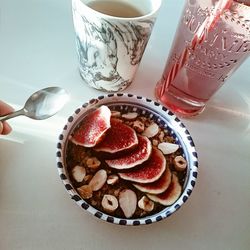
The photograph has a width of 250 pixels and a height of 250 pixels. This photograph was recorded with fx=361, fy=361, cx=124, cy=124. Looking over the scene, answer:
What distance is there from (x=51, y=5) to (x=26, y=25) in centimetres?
8

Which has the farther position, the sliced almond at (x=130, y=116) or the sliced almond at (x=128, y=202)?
the sliced almond at (x=130, y=116)

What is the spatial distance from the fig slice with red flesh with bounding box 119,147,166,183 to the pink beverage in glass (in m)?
0.14

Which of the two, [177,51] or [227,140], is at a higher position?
[177,51]

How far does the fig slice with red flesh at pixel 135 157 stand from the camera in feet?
1.78

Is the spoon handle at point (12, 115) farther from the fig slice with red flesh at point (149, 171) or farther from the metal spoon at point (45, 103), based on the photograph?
the fig slice with red flesh at point (149, 171)

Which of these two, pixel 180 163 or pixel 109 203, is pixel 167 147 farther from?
pixel 109 203

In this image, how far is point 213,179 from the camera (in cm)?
60

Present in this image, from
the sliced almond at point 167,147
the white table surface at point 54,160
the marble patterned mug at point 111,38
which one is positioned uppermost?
the marble patterned mug at point 111,38

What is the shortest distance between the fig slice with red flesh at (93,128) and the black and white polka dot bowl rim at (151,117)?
0.4 inches

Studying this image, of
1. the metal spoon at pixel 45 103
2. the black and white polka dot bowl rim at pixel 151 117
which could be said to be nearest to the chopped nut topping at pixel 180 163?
the black and white polka dot bowl rim at pixel 151 117

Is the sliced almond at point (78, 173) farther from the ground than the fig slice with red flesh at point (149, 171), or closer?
closer

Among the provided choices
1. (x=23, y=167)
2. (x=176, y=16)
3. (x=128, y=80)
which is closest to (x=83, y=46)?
(x=128, y=80)

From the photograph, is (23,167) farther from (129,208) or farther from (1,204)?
(129,208)

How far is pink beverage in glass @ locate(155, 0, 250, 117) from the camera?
547 mm
